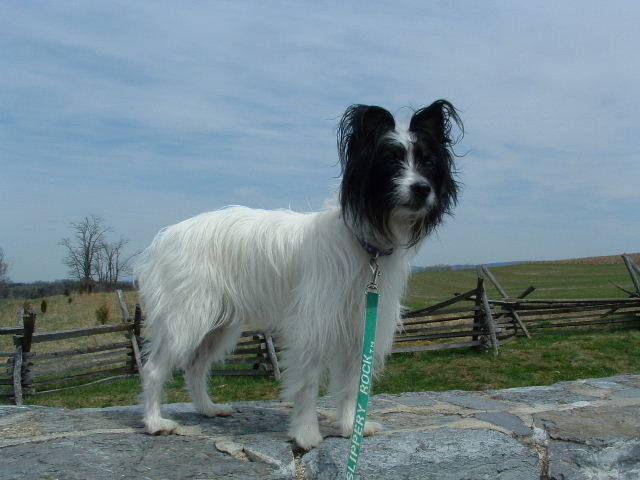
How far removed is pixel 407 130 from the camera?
3520 millimetres

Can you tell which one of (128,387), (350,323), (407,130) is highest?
(407,130)

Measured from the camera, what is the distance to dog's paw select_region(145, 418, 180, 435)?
3877mm

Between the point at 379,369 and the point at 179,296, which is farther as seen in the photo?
the point at 379,369

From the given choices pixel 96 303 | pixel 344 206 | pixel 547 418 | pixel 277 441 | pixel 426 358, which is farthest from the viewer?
pixel 96 303

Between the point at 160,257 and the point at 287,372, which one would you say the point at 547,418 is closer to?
the point at 287,372

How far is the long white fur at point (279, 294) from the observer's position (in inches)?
143

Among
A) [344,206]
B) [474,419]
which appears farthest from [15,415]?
[474,419]

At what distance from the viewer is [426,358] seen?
15.9 metres

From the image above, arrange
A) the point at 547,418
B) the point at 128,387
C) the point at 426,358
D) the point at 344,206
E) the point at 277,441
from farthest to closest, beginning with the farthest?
the point at 426,358 < the point at 128,387 < the point at 547,418 < the point at 277,441 < the point at 344,206

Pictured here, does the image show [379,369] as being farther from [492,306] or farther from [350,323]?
[492,306]

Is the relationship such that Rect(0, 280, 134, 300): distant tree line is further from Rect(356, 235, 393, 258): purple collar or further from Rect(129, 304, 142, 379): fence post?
Rect(356, 235, 393, 258): purple collar

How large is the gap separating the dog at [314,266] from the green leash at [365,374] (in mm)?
184

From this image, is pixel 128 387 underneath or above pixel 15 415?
underneath

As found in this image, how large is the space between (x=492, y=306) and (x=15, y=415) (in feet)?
49.7
